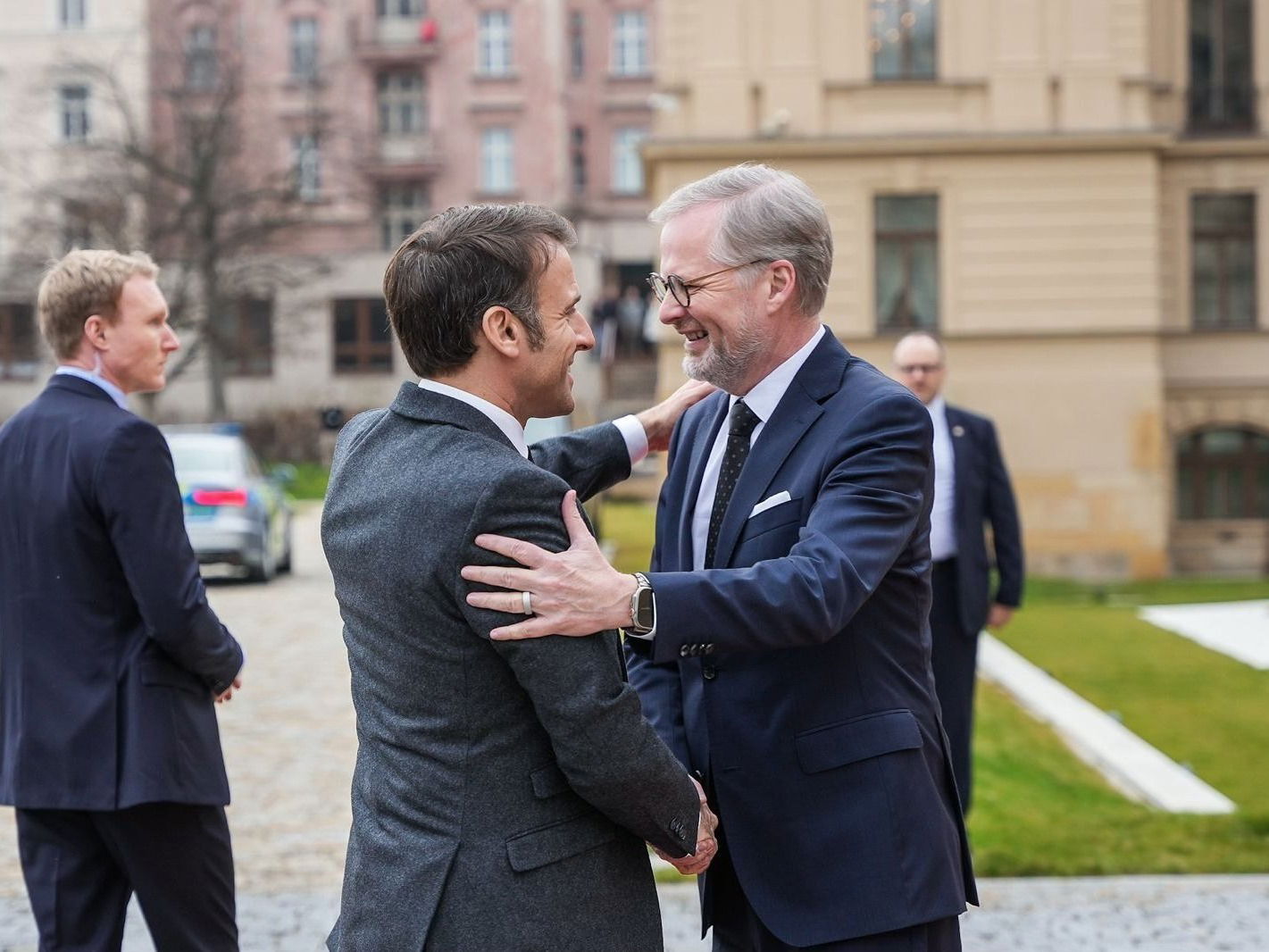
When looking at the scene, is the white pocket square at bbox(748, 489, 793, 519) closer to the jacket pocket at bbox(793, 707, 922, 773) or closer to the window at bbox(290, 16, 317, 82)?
the jacket pocket at bbox(793, 707, 922, 773)

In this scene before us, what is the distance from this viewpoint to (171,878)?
4078 millimetres

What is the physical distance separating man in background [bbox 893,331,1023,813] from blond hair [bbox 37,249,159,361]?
3355mm

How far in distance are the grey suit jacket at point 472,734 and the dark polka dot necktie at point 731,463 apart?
1.58 ft

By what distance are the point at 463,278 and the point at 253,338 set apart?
50.4 m

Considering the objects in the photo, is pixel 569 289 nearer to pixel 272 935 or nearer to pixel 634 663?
pixel 634 663

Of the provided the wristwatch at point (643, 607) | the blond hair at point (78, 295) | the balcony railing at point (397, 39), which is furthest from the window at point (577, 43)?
the wristwatch at point (643, 607)

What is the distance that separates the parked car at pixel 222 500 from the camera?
63.2ft

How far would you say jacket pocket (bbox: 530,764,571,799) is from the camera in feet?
9.12

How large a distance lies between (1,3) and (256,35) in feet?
27.1

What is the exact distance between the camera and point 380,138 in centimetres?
5272

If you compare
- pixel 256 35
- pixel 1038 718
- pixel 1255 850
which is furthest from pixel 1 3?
pixel 1255 850

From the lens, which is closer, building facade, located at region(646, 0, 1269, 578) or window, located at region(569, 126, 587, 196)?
building facade, located at region(646, 0, 1269, 578)

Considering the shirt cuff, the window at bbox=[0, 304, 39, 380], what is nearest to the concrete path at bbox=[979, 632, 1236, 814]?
the shirt cuff

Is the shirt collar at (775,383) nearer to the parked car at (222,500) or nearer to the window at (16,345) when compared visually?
the parked car at (222,500)
